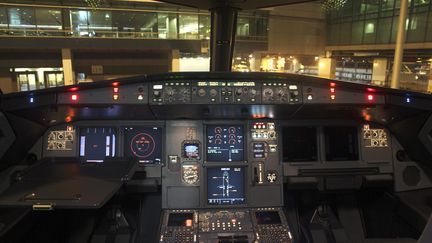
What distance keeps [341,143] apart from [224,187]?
819mm

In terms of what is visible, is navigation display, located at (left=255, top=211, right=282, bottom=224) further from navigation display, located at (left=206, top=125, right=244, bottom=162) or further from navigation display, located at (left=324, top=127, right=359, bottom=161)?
navigation display, located at (left=324, top=127, right=359, bottom=161)

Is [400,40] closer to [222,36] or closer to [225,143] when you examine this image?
[222,36]

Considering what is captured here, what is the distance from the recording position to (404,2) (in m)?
4.44

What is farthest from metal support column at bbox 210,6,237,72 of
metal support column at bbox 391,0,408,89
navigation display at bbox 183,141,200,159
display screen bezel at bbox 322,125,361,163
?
metal support column at bbox 391,0,408,89

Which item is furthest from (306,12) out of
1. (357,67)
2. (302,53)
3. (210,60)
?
(210,60)

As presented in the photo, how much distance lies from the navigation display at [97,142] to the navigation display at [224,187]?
642mm

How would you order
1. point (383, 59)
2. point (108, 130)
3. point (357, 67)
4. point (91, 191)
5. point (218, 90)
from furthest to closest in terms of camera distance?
point (357, 67), point (383, 59), point (108, 130), point (218, 90), point (91, 191)

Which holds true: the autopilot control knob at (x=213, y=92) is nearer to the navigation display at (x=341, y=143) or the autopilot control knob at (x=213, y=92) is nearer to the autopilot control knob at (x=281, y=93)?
the autopilot control knob at (x=281, y=93)

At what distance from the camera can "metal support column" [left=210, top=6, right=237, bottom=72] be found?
208cm

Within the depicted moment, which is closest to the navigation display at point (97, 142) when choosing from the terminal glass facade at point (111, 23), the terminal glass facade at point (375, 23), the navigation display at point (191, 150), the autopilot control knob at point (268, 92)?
the navigation display at point (191, 150)

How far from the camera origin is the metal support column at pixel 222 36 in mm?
2076

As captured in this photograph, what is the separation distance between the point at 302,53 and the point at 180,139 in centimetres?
1386

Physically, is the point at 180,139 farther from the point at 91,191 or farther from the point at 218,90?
the point at 91,191

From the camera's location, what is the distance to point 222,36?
2.18 m
